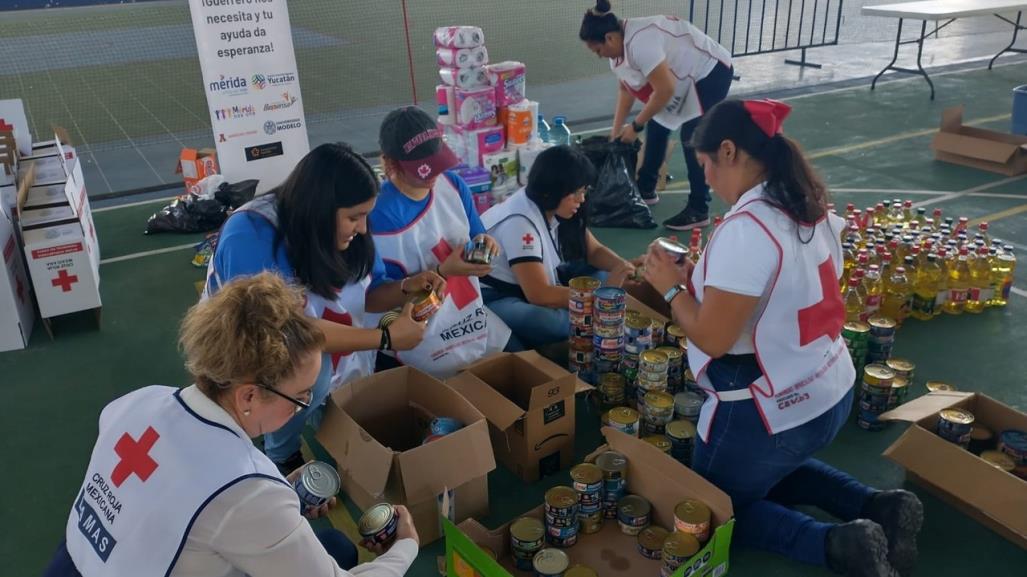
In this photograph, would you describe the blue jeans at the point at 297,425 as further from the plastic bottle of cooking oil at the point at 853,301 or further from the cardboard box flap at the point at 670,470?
the plastic bottle of cooking oil at the point at 853,301

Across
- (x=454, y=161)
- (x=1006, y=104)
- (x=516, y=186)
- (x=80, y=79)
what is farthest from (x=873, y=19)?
(x=454, y=161)

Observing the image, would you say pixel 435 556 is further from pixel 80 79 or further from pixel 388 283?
pixel 80 79

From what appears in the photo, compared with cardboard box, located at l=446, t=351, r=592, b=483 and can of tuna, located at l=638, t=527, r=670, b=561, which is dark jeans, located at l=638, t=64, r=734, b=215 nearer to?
cardboard box, located at l=446, t=351, r=592, b=483

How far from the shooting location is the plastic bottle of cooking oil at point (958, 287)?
4730mm

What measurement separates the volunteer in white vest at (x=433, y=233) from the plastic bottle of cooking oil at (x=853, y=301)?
5.84ft

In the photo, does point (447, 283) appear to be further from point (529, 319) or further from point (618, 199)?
point (618, 199)

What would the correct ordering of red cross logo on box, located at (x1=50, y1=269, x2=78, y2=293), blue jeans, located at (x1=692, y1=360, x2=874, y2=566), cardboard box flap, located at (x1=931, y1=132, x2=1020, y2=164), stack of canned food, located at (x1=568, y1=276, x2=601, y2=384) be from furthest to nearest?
1. cardboard box flap, located at (x1=931, y1=132, x2=1020, y2=164)
2. red cross logo on box, located at (x1=50, y1=269, x2=78, y2=293)
3. stack of canned food, located at (x1=568, y1=276, x2=601, y2=384)
4. blue jeans, located at (x1=692, y1=360, x2=874, y2=566)

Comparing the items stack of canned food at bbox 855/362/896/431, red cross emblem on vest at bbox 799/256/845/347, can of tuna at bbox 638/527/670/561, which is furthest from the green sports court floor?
red cross emblem on vest at bbox 799/256/845/347

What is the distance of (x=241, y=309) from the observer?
1.77 meters

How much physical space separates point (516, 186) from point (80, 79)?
9.89 meters

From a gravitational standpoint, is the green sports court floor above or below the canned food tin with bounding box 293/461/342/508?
below

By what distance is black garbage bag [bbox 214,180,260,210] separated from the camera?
637cm

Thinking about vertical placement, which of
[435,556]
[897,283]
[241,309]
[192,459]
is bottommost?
[435,556]

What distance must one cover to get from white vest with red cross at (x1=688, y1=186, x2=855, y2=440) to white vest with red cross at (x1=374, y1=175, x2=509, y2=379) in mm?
1256
